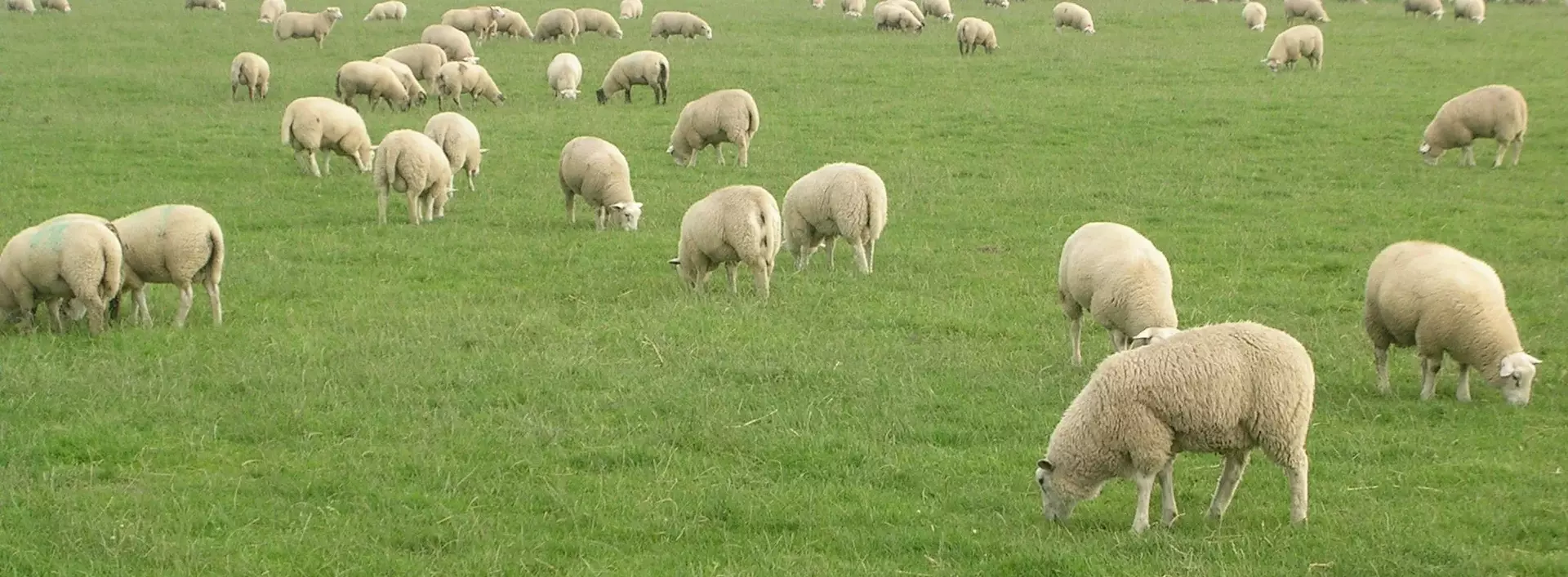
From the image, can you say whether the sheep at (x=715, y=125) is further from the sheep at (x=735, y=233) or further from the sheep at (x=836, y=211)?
the sheep at (x=735, y=233)

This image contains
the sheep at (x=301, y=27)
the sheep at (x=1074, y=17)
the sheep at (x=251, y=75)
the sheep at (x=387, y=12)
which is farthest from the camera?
the sheep at (x=387, y=12)

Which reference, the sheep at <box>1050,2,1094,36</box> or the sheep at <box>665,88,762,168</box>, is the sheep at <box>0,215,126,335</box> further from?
the sheep at <box>1050,2,1094,36</box>

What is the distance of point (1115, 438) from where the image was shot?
7.22m

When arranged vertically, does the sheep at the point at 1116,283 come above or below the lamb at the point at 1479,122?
below

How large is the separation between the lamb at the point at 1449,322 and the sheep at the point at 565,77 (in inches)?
774

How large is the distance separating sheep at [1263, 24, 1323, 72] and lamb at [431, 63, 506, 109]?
15.6 meters

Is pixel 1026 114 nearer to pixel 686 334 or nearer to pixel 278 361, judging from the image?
pixel 686 334

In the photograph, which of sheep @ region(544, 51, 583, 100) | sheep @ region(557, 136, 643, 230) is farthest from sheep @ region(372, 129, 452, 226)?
sheep @ region(544, 51, 583, 100)

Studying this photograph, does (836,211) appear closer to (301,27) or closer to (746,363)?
(746,363)

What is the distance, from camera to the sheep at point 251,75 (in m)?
26.9

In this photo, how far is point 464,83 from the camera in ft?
89.7

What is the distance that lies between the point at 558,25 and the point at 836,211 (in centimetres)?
2438

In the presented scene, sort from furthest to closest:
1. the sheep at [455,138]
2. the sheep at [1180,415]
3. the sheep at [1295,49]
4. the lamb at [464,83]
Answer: the sheep at [1295,49], the lamb at [464,83], the sheep at [455,138], the sheep at [1180,415]

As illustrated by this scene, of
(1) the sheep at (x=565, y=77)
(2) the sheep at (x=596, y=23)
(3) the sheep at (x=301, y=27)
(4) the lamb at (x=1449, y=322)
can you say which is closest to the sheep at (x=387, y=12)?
(3) the sheep at (x=301, y=27)
